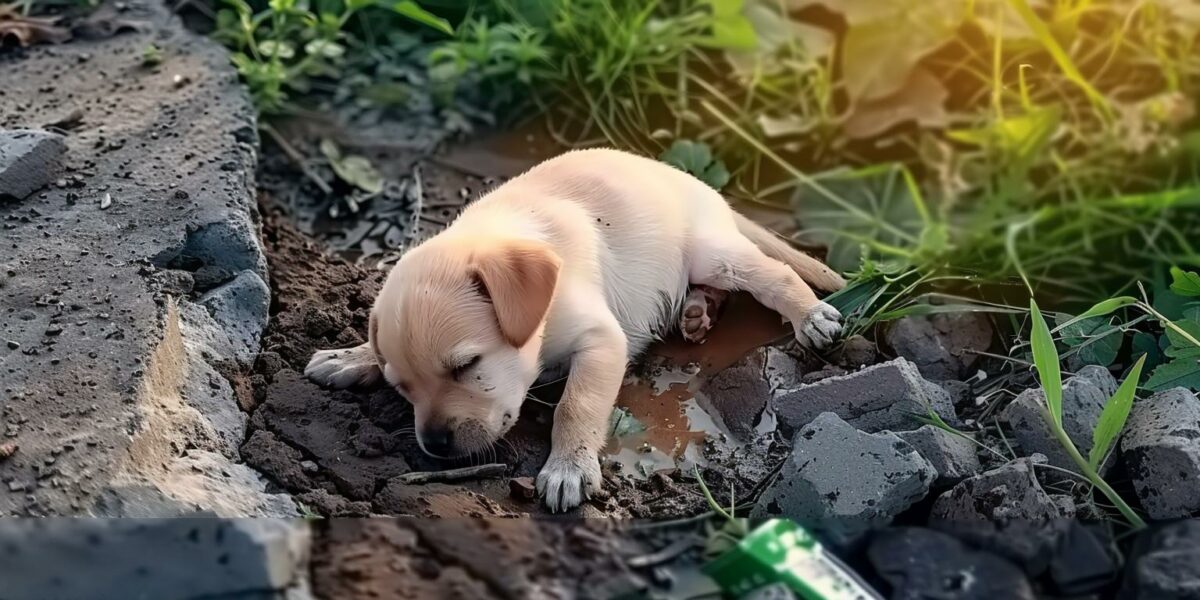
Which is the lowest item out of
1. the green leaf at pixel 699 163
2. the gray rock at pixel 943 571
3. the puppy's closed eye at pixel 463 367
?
the puppy's closed eye at pixel 463 367

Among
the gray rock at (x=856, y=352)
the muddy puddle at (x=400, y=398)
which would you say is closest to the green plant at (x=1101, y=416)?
the gray rock at (x=856, y=352)

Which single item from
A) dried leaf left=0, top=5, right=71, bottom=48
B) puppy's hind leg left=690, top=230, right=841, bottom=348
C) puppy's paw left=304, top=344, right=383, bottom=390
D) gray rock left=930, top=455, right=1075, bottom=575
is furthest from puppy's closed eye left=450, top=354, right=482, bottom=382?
dried leaf left=0, top=5, right=71, bottom=48

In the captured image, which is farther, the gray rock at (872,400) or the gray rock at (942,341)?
the gray rock at (942,341)

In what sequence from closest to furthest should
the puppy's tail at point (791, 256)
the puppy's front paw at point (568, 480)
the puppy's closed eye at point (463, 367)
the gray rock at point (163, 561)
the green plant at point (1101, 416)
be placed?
the gray rock at point (163, 561), the green plant at point (1101, 416), the puppy's front paw at point (568, 480), the puppy's closed eye at point (463, 367), the puppy's tail at point (791, 256)

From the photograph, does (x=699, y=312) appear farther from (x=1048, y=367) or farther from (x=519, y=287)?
(x=1048, y=367)

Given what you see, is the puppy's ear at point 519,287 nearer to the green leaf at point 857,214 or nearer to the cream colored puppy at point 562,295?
the cream colored puppy at point 562,295

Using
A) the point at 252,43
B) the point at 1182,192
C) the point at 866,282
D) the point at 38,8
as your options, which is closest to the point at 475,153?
the point at 252,43

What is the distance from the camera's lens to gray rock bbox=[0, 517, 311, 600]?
1452 mm

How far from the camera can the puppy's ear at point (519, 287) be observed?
6.48 ft

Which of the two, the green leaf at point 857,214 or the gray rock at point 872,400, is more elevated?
the green leaf at point 857,214

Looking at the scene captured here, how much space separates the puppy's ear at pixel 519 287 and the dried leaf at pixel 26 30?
150 centimetres

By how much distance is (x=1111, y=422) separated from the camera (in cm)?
185

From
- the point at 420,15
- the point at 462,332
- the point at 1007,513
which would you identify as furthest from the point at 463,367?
the point at 420,15

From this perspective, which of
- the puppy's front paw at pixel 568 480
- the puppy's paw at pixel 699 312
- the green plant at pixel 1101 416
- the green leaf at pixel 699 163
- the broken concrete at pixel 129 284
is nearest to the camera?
the broken concrete at pixel 129 284
